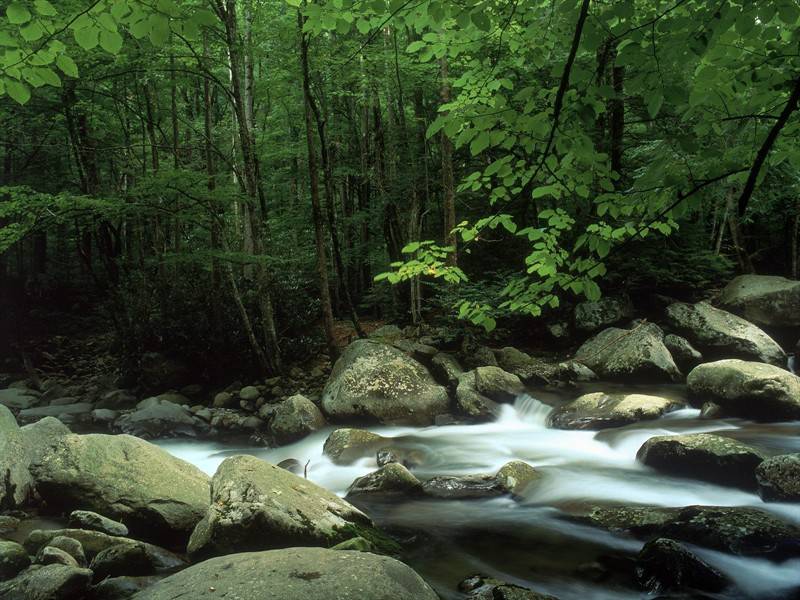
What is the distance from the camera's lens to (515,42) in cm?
376

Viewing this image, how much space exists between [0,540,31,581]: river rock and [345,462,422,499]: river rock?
3.31 m

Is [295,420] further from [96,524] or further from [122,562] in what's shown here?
[122,562]

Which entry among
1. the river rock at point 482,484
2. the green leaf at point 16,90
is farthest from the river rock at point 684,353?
the green leaf at point 16,90

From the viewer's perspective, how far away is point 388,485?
22.1ft

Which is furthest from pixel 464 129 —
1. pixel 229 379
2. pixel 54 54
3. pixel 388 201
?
pixel 388 201

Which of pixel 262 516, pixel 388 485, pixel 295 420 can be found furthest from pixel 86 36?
pixel 295 420

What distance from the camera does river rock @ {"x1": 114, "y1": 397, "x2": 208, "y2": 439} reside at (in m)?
10.2

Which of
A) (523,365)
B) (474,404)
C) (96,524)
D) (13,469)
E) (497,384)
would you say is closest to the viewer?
(96,524)

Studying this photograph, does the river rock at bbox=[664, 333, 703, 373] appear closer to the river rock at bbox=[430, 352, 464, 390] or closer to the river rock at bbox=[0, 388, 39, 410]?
the river rock at bbox=[430, 352, 464, 390]

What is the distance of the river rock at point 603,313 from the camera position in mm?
12492

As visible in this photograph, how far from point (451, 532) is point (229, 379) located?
8164mm

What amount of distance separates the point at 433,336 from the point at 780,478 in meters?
7.75

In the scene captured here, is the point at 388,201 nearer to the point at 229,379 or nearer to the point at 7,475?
the point at 229,379

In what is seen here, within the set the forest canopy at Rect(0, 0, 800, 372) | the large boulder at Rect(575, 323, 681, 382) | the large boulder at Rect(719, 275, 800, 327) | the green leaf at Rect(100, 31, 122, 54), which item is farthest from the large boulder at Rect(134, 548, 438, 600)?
the large boulder at Rect(719, 275, 800, 327)
